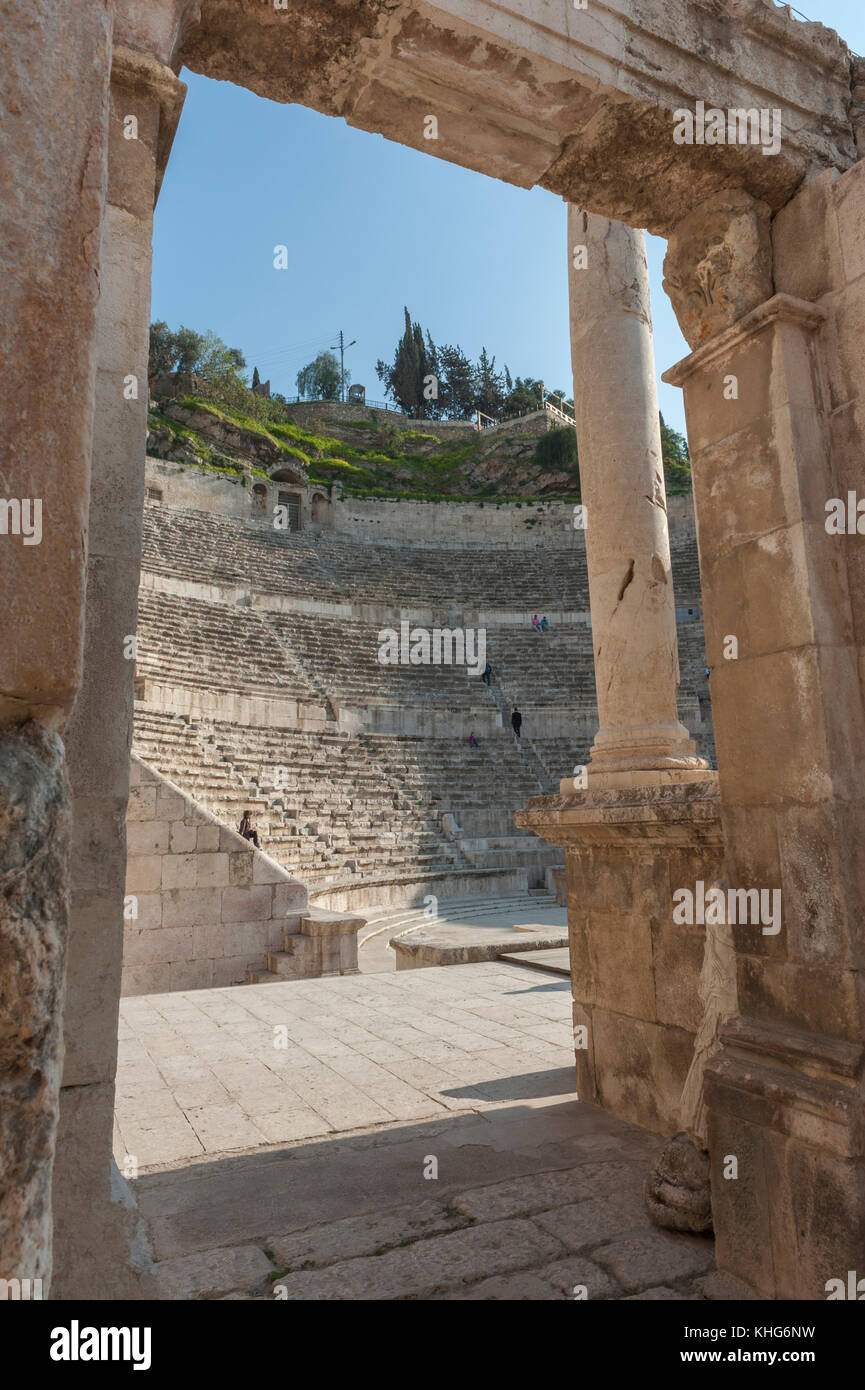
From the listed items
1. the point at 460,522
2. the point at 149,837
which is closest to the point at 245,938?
the point at 149,837

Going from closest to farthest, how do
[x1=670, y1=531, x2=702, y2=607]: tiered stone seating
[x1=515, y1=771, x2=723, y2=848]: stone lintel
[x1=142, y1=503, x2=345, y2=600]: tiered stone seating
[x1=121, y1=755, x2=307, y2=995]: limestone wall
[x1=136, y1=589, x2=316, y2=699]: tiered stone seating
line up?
[x1=515, y1=771, x2=723, y2=848]: stone lintel, [x1=121, y1=755, x2=307, y2=995]: limestone wall, [x1=136, y1=589, x2=316, y2=699]: tiered stone seating, [x1=142, y1=503, x2=345, y2=600]: tiered stone seating, [x1=670, y1=531, x2=702, y2=607]: tiered stone seating

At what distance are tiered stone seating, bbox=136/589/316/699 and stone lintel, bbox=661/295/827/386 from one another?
14.8 metres

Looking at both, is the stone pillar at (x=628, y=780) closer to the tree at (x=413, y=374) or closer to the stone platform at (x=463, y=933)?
the stone platform at (x=463, y=933)

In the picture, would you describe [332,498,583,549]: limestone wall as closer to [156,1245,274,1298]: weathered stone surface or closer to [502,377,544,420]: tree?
[502,377,544,420]: tree

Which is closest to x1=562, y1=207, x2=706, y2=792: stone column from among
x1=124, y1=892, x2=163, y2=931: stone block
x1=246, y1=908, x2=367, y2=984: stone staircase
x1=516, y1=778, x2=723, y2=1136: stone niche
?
x1=516, y1=778, x2=723, y2=1136: stone niche

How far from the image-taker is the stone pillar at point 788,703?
2338 mm

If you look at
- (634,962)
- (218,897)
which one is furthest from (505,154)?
(218,897)

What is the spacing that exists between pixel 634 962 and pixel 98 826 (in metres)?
2.83

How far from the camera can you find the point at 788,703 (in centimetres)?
260

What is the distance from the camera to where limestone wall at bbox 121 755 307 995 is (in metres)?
8.37

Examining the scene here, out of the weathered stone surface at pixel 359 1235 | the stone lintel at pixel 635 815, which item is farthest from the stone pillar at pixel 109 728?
the stone lintel at pixel 635 815

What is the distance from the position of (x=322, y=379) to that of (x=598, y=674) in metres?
58.1

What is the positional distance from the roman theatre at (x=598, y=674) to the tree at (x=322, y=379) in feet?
184

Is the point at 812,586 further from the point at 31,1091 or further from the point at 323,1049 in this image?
the point at 323,1049
